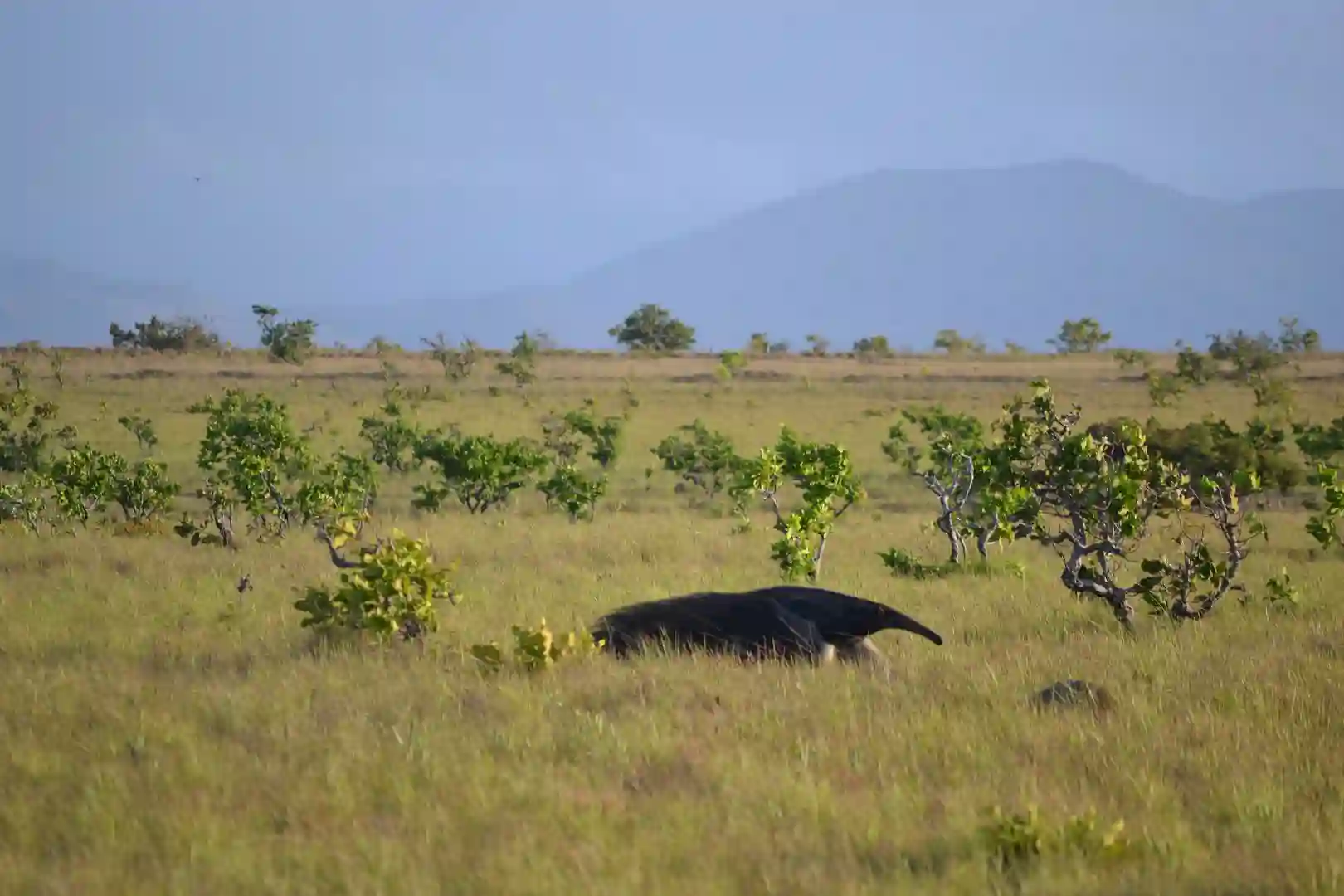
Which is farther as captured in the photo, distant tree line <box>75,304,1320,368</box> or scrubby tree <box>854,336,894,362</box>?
scrubby tree <box>854,336,894,362</box>

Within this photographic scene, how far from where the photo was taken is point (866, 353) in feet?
265

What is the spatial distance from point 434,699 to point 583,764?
62.8 inches

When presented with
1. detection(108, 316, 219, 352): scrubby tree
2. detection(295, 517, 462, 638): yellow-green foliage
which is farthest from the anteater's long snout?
detection(108, 316, 219, 352): scrubby tree

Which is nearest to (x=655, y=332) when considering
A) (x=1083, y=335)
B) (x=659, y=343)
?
(x=659, y=343)

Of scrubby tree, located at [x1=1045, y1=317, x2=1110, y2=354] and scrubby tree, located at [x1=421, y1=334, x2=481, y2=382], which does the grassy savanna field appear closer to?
scrubby tree, located at [x1=421, y1=334, x2=481, y2=382]

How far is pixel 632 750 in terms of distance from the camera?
6082mm

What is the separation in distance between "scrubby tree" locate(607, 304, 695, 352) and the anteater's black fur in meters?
82.2

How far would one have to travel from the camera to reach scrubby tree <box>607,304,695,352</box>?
92.4 metres

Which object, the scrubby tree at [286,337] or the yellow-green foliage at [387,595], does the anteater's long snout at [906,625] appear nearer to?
the yellow-green foliage at [387,595]

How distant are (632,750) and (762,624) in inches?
105

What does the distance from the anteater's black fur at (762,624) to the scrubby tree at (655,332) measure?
270ft

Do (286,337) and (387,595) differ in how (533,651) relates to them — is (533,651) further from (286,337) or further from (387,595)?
(286,337)

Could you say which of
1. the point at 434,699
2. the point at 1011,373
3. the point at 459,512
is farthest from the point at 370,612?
the point at 1011,373

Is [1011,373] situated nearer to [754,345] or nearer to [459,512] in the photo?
[754,345]
